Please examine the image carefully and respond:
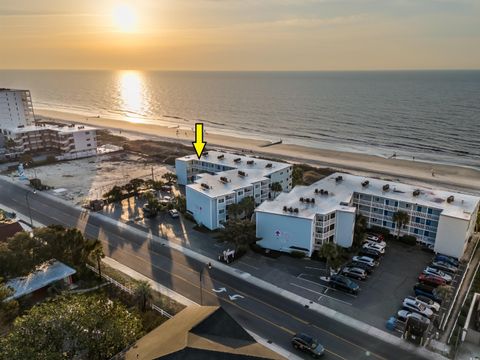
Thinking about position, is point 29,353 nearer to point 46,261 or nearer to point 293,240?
point 46,261

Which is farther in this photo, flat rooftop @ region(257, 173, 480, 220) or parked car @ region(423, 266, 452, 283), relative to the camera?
flat rooftop @ region(257, 173, 480, 220)

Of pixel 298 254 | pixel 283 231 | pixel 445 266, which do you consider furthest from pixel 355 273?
pixel 445 266

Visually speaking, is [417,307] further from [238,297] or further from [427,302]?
[238,297]

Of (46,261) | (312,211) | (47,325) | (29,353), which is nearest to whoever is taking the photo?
(29,353)

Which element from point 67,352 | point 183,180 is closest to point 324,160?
point 183,180

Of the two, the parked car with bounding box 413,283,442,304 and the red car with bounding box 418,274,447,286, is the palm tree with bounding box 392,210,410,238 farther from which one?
the parked car with bounding box 413,283,442,304

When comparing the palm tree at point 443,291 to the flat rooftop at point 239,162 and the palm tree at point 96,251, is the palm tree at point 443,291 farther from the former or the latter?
the palm tree at point 96,251

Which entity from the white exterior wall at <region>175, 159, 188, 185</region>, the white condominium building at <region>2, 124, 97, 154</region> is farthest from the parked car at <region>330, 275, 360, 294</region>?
the white condominium building at <region>2, 124, 97, 154</region>
